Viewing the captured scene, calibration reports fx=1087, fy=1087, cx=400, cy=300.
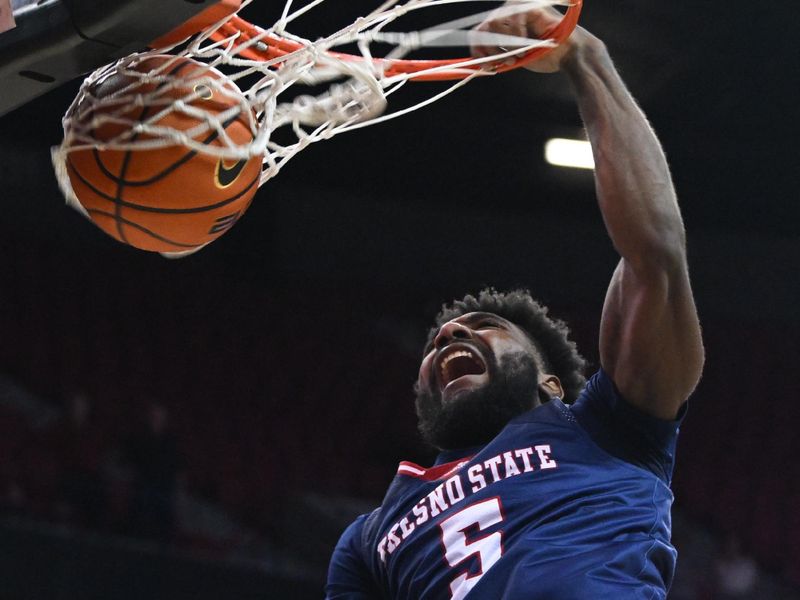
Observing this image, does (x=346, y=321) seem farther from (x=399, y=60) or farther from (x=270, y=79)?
(x=270, y=79)

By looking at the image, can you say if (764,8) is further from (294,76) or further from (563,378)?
(294,76)

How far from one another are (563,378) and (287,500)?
14.3 feet

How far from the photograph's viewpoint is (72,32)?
1690 mm

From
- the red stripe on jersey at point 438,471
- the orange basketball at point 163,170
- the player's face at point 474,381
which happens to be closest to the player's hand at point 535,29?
the orange basketball at point 163,170

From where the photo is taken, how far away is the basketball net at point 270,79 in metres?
1.80

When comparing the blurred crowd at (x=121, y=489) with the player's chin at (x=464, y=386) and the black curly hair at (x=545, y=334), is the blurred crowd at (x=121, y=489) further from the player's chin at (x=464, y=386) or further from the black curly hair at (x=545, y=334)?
the player's chin at (x=464, y=386)

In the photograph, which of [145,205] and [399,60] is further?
[399,60]

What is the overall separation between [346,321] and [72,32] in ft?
21.3

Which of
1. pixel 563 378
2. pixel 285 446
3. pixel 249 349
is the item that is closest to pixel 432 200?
pixel 249 349

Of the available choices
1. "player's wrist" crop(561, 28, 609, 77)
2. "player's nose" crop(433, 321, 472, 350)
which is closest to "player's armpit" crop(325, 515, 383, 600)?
"player's nose" crop(433, 321, 472, 350)

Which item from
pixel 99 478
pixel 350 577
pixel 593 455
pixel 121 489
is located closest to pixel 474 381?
pixel 593 455

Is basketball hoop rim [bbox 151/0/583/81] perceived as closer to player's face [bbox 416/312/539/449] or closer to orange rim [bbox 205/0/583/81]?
orange rim [bbox 205/0/583/81]

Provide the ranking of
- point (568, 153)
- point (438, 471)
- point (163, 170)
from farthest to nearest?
point (568, 153) < point (438, 471) < point (163, 170)

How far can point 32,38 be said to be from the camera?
172cm
